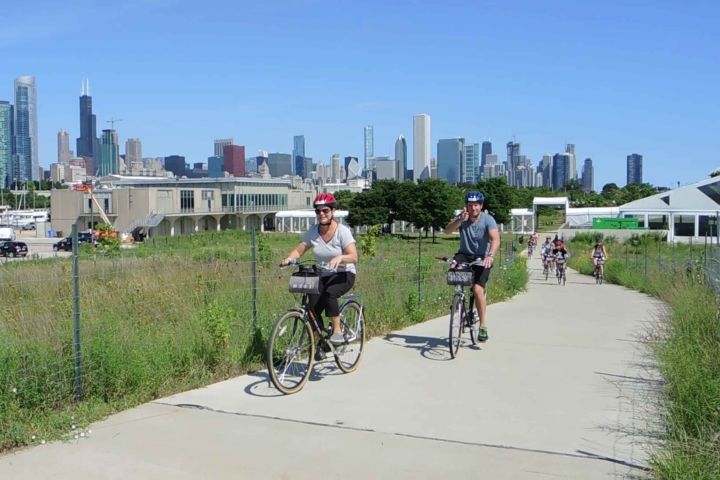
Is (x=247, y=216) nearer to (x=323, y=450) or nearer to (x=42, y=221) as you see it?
(x=42, y=221)

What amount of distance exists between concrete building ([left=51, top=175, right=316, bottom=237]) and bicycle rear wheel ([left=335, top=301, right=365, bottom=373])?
89.7 m

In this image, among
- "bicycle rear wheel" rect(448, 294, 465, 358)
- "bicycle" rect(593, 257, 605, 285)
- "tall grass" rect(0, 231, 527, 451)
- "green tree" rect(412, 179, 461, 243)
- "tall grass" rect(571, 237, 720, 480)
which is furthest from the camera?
"green tree" rect(412, 179, 461, 243)

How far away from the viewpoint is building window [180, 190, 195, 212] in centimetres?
10625

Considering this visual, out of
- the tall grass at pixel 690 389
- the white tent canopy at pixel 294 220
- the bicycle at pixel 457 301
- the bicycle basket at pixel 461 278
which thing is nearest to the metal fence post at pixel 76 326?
the bicycle at pixel 457 301

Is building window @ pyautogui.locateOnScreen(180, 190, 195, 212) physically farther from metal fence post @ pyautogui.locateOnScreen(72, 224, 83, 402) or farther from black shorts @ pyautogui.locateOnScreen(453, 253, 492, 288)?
metal fence post @ pyautogui.locateOnScreen(72, 224, 83, 402)

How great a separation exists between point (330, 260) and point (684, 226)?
225 ft

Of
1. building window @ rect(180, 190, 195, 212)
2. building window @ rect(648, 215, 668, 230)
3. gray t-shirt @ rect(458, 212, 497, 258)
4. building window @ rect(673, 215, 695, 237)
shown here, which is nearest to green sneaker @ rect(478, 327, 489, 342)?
gray t-shirt @ rect(458, 212, 497, 258)

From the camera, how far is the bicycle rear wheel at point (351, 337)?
7.59 m

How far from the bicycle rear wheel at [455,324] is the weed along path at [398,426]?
6.6 inches

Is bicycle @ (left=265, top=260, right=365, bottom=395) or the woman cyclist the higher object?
the woman cyclist

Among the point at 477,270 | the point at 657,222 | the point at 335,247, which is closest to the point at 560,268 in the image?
the point at 477,270

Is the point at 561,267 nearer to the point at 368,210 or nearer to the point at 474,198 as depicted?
the point at 474,198

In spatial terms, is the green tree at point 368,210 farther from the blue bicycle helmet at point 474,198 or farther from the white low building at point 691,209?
the blue bicycle helmet at point 474,198

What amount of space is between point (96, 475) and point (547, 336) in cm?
739
